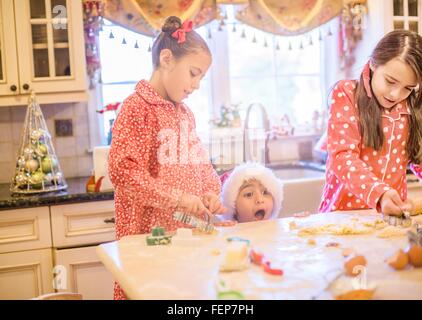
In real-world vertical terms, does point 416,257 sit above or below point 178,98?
below

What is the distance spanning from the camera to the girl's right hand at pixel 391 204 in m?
1.07

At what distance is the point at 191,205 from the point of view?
1.03m

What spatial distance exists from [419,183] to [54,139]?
4.28 feet

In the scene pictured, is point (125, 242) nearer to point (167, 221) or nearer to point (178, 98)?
point (167, 221)

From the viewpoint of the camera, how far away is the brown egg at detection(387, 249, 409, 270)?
2.60 feet

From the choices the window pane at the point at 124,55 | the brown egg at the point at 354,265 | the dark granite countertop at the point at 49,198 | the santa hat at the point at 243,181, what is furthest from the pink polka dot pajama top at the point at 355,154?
the dark granite countertop at the point at 49,198

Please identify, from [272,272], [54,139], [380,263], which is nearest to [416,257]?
[380,263]

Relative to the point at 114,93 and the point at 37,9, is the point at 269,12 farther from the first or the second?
the point at 37,9

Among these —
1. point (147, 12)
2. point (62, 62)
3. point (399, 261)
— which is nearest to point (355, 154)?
point (399, 261)

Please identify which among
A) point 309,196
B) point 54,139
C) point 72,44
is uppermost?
point 72,44

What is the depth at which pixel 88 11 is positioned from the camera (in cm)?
182

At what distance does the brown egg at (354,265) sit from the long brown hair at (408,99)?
0.48 m

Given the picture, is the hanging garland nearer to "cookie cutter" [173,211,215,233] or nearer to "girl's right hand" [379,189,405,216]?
"cookie cutter" [173,211,215,233]

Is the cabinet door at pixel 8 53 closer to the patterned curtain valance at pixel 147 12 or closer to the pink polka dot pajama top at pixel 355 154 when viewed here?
the patterned curtain valance at pixel 147 12
